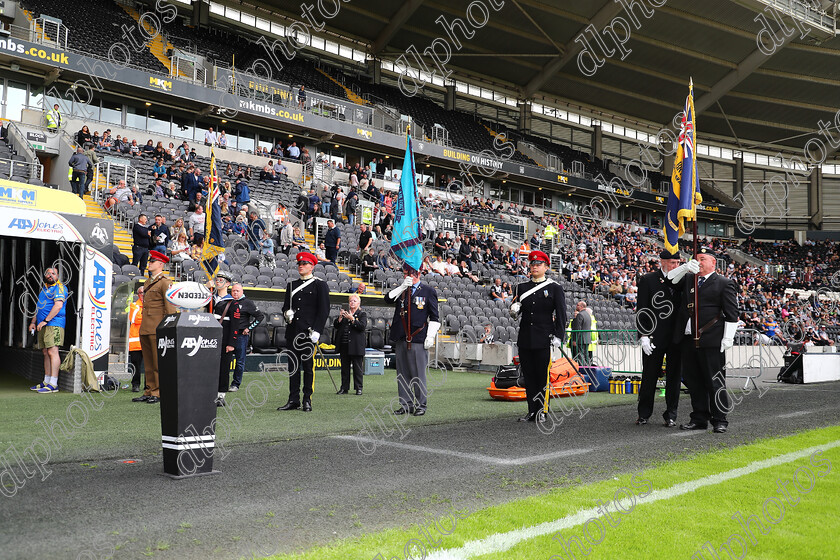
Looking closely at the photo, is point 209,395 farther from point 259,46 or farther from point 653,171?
point 653,171

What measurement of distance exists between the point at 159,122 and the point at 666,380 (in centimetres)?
2798

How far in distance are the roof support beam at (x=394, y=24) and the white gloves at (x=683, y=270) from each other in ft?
110

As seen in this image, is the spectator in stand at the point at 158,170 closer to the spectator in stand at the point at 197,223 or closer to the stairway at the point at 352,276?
the spectator in stand at the point at 197,223

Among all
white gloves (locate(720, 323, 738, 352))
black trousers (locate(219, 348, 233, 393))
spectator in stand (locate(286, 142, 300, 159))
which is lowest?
black trousers (locate(219, 348, 233, 393))

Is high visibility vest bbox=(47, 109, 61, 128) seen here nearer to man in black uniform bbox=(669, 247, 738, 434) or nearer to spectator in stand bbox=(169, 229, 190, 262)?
spectator in stand bbox=(169, 229, 190, 262)

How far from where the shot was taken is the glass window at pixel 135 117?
29.1 metres

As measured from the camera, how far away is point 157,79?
27.6 metres

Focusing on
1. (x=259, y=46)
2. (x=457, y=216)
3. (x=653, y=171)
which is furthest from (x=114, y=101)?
(x=653, y=171)

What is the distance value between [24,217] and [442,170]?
32.4 meters

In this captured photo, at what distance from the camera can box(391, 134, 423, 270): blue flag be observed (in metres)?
9.12

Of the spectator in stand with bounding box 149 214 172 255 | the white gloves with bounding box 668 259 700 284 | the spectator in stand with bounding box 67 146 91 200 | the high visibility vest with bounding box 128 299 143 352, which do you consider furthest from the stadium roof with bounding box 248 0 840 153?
the white gloves with bounding box 668 259 700 284

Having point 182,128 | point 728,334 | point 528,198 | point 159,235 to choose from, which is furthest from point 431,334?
point 528,198

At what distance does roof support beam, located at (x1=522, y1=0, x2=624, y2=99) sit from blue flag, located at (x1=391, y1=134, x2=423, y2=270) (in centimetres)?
3250

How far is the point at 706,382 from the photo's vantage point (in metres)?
7.47
